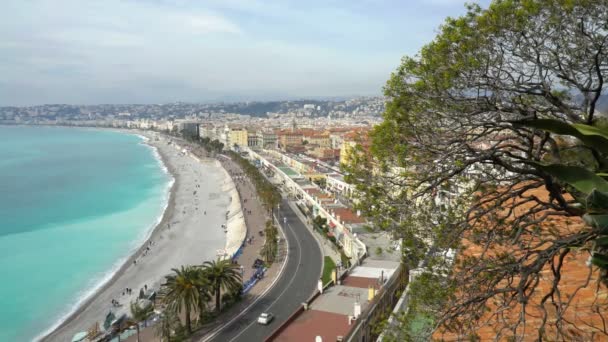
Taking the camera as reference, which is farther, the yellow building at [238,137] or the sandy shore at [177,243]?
the yellow building at [238,137]

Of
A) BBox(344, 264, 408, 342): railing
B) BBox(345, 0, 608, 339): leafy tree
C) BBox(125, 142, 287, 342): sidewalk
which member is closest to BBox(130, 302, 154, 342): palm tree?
BBox(125, 142, 287, 342): sidewalk

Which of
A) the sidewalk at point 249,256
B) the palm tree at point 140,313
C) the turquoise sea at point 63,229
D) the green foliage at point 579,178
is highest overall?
the green foliage at point 579,178

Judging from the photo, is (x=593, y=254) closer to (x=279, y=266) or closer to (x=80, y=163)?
(x=279, y=266)

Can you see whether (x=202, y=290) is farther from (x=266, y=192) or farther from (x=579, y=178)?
(x=266, y=192)

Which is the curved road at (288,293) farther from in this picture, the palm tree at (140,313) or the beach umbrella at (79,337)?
the beach umbrella at (79,337)

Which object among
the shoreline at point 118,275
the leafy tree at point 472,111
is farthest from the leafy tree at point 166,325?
the leafy tree at point 472,111

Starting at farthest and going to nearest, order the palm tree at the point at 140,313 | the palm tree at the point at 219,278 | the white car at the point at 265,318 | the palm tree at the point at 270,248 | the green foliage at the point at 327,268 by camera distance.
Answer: the palm tree at the point at 270,248, the green foliage at the point at 327,268, the palm tree at the point at 219,278, the palm tree at the point at 140,313, the white car at the point at 265,318
